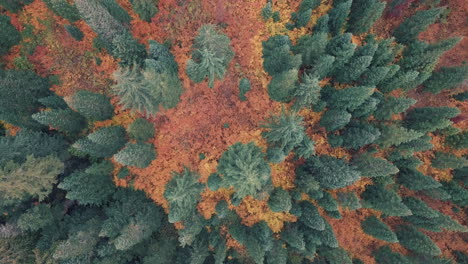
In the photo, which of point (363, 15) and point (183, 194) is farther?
point (363, 15)

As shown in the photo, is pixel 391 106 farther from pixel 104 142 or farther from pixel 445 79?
pixel 104 142

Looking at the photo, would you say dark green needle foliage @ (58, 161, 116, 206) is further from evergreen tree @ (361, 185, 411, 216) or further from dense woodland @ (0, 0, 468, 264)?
evergreen tree @ (361, 185, 411, 216)

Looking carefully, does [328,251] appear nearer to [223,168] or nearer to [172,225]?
[223,168]

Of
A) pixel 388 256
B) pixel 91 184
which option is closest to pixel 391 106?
pixel 388 256

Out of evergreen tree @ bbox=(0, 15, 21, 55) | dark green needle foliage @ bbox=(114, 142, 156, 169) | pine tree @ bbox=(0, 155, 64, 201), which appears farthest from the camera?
evergreen tree @ bbox=(0, 15, 21, 55)

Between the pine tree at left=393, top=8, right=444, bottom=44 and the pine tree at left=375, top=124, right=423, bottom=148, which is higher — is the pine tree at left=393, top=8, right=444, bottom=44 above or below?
above

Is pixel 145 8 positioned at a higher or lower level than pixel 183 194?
higher

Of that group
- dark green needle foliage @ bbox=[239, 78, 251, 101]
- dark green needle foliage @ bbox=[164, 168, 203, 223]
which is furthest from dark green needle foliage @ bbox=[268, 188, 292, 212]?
dark green needle foliage @ bbox=[239, 78, 251, 101]
